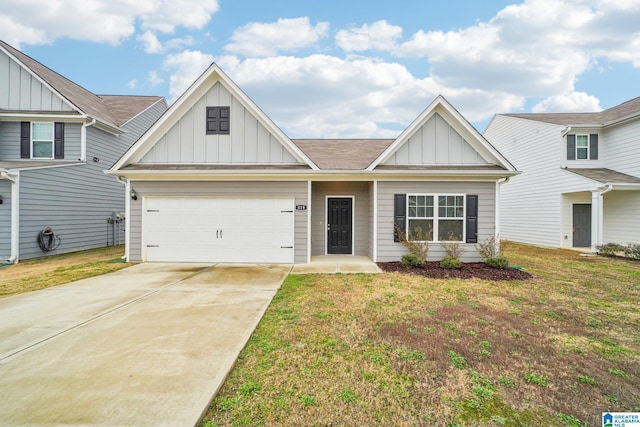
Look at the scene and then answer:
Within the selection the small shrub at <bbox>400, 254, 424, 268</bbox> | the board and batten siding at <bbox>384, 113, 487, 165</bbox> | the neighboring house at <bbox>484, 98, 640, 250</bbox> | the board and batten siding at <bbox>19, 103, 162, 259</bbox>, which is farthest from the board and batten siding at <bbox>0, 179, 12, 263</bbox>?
the neighboring house at <bbox>484, 98, 640, 250</bbox>

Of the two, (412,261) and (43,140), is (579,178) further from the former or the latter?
(43,140)

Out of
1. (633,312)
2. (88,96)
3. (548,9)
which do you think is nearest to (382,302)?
(633,312)

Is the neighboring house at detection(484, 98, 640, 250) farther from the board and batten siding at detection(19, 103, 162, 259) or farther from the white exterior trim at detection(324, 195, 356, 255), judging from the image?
the board and batten siding at detection(19, 103, 162, 259)

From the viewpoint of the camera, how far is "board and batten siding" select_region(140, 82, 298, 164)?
9281 millimetres

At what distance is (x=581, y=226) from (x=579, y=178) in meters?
2.72

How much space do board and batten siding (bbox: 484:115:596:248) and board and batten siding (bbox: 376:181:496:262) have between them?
6.66 metres

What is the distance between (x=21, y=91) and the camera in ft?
38.2

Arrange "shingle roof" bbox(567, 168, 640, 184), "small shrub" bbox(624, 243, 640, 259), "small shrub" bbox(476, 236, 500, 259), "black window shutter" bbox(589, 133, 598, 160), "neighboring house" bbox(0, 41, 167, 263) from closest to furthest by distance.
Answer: "small shrub" bbox(476, 236, 500, 259), "neighboring house" bbox(0, 41, 167, 263), "small shrub" bbox(624, 243, 640, 259), "shingle roof" bbox(567, 168, 640, 184), "black window shutter" bbox(589, 133, 598, 160)

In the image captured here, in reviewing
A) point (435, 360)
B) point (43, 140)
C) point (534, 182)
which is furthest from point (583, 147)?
point (43, 140)

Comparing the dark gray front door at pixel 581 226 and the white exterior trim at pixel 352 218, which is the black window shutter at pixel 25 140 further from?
the dark gray front door at pixel 581 226

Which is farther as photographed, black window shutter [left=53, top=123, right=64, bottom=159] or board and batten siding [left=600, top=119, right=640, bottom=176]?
board and batten siding [left=600, top=119, right=640, bottom=176]

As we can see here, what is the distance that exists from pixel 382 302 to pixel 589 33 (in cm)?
1838

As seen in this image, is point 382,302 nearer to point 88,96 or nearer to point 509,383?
point 509,383

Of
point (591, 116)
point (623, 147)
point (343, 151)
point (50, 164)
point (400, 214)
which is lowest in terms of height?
point (400, 214)
